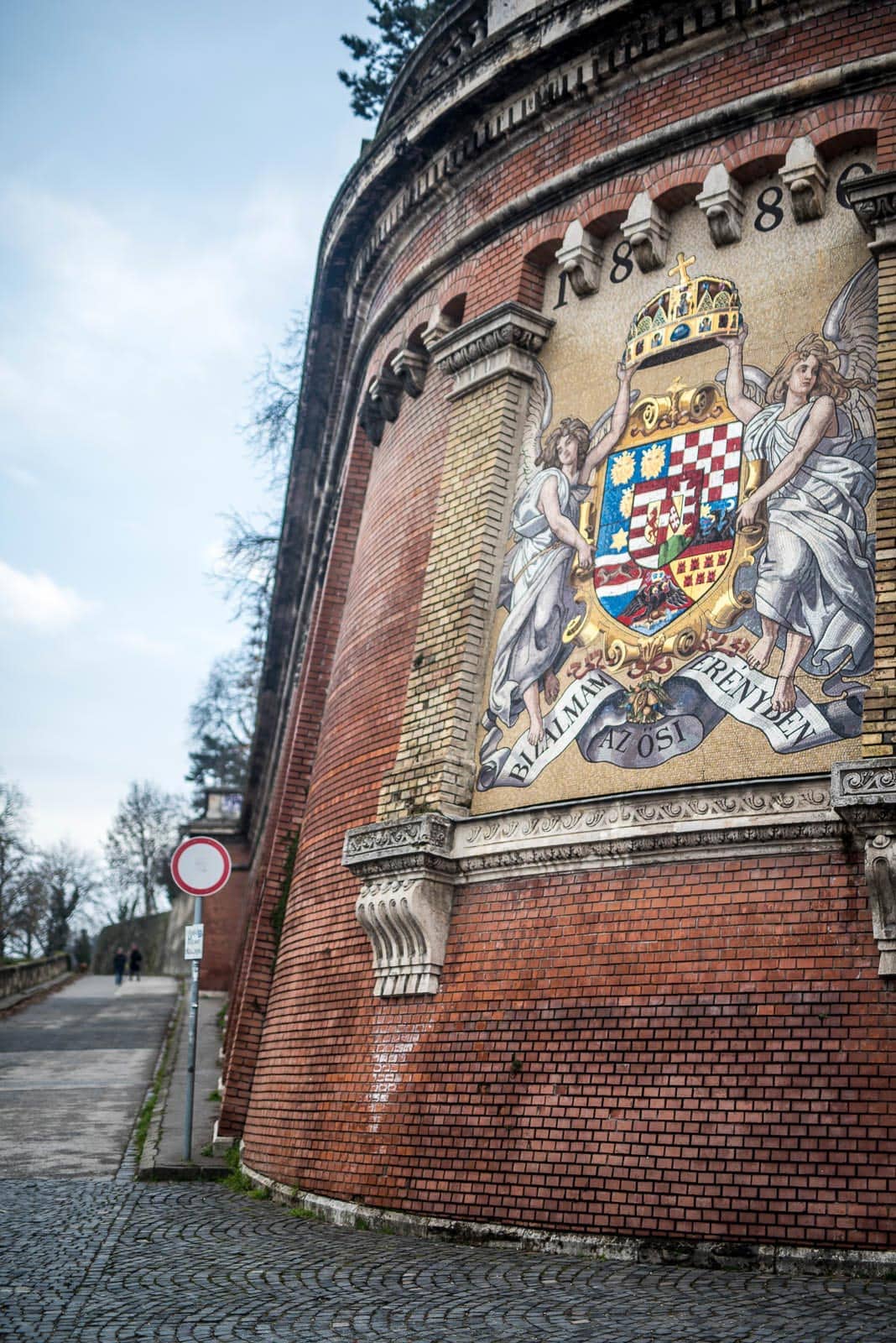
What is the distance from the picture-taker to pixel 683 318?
10234 mm

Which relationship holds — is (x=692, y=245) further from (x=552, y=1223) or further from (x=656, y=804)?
(x=552, y=1223)

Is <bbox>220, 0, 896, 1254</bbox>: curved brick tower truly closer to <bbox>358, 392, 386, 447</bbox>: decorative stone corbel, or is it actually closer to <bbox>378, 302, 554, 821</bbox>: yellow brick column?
<bbox>378, 302, 554, 821</bbox>: yellow brick column

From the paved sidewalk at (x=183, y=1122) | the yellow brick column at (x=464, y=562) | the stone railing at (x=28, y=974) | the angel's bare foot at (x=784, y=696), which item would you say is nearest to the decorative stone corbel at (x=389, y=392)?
the yellow brick column at (x=464, y=562)

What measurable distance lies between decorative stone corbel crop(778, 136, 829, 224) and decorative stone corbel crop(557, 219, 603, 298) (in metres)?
1.84

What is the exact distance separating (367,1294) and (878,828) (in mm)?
3569

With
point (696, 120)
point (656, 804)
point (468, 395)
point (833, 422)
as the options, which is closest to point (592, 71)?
point (696, 120)

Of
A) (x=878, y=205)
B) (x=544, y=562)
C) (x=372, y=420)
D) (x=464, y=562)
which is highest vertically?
(x=372, y=420)

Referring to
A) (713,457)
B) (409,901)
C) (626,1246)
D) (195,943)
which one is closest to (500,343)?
(713,457)

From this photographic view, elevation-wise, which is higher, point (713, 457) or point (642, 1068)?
point (713, 457)

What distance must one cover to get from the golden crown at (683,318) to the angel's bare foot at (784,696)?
8.87ft

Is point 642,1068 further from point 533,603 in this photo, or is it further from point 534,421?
point 534,421

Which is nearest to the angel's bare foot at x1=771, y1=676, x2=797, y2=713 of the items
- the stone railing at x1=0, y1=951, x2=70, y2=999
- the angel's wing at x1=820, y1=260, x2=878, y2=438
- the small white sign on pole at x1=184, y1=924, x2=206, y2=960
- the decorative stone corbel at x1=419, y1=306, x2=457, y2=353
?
the angel's wing at x1=820, y1=260, x2=878, y2=438

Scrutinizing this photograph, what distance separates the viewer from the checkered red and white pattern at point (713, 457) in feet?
31.0

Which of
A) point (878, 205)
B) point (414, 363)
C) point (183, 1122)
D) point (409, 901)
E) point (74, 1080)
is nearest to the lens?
point (878, 205)
